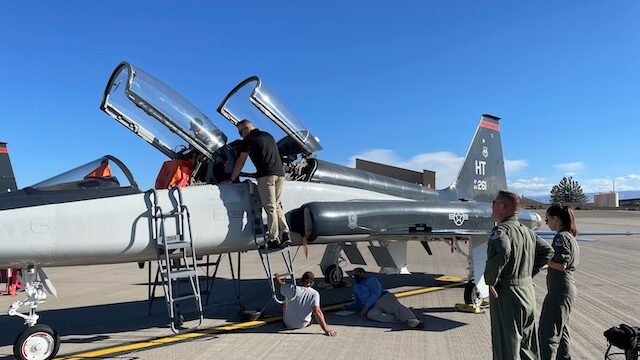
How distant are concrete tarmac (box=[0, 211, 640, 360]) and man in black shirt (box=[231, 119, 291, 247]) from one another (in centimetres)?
133


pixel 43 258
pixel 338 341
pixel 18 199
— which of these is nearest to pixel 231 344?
pixel 338 341

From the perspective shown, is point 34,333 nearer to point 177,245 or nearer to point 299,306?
point 177,245

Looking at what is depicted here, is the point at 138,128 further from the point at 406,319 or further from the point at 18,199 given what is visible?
the point at 406,319

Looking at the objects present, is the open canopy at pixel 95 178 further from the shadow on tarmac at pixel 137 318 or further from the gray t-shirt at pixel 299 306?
the gray t-shirt at pixel 299 306

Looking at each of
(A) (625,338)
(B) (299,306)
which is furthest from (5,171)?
(A) (625,338)

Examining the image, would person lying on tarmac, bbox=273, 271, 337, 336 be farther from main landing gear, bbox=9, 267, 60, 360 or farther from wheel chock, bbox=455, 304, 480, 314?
main landing gear, bbox=9, 267, 60, 360

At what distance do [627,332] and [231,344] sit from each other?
4.00 m

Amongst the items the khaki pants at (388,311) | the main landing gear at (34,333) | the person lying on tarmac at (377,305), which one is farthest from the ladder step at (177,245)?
the khaki pants at (388,311)

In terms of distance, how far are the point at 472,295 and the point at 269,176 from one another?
3811mm

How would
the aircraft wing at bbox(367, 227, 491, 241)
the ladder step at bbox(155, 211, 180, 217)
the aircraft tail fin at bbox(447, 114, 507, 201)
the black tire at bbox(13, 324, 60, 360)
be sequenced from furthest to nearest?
the aircraft tail fin at bbox(447, 114, 507, 201), the aircraft wing at bbox(367, 227, 491, 241), the ladder step at bbox(155, 211, 180, 217), the black tire at bbox(13, 324, 60, 360)

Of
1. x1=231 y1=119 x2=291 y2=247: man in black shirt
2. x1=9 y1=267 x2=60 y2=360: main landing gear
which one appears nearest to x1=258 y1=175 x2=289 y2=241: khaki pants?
x1=231 y1=119 x2=291 y2=247: man in black shirt

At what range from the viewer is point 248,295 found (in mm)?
9148

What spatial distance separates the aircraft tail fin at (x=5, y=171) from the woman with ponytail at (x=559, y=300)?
17.7 m

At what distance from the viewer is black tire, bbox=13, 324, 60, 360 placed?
459 cm
